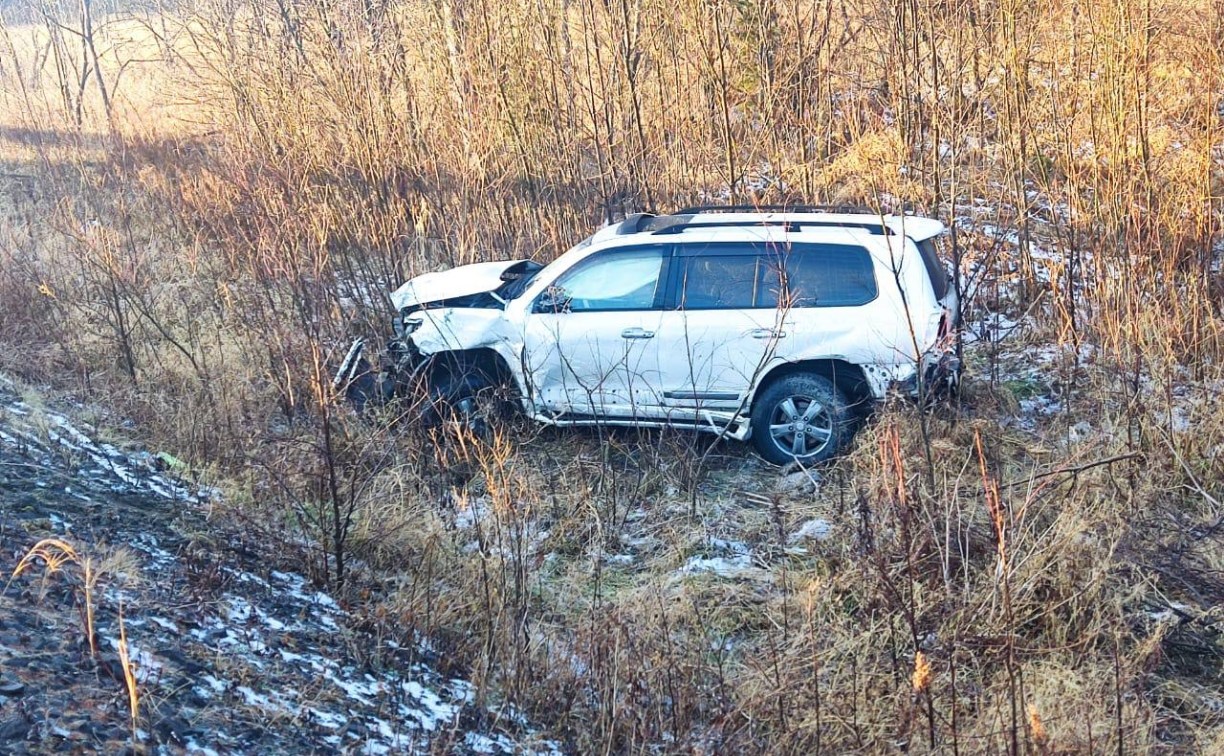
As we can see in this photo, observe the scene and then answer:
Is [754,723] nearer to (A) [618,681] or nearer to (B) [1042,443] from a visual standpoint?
(A) [618,681]

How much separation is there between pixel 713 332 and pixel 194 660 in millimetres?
3971

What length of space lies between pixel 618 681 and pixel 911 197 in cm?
721

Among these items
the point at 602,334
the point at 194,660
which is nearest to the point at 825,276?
the point at 602,334

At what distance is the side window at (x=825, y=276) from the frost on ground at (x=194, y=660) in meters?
3.52

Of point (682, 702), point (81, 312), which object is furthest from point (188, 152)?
point (682, 702)

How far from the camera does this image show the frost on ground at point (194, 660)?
337 cm

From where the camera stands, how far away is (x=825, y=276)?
6656 millimetres

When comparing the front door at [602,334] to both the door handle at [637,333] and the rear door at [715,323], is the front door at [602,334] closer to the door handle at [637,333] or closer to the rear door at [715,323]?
the door handle at [637,333]

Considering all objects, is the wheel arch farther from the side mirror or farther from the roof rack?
the side mirror

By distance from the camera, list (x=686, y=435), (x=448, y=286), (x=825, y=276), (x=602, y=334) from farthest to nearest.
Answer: (x=448, y=286) < (x=686, y=435) < (x=602, y=334) < (x=825, y=276)

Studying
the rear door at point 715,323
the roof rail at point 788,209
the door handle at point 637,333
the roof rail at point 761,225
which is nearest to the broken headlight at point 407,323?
the door handle at point 637,333

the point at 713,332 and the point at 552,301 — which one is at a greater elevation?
the point at 552,301

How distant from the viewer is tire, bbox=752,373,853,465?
22.1 feet

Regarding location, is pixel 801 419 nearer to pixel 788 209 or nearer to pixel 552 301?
pixel 788 209
